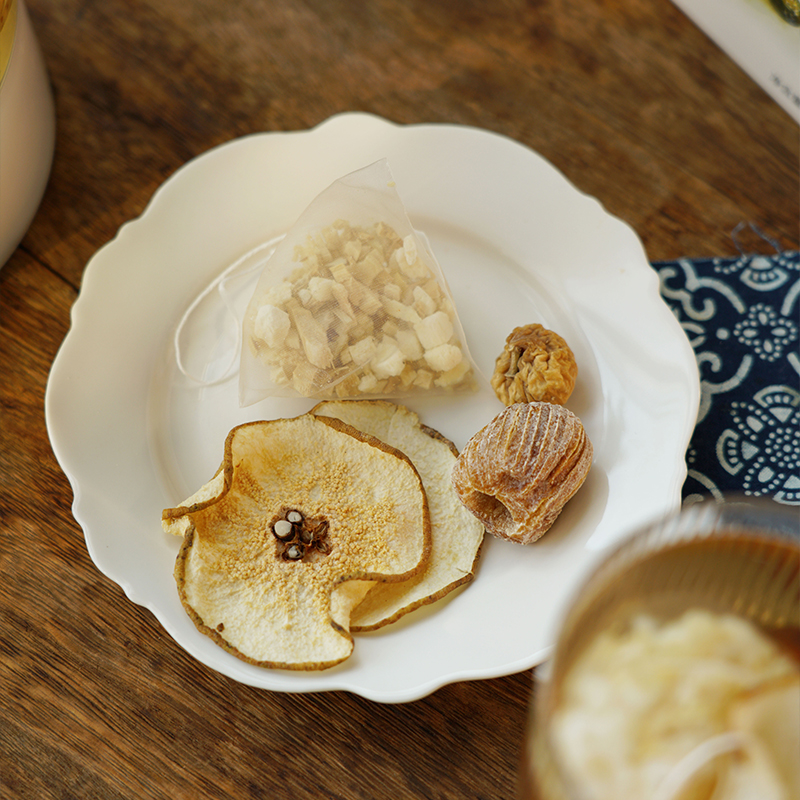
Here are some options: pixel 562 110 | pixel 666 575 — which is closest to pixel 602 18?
pixel 562 110

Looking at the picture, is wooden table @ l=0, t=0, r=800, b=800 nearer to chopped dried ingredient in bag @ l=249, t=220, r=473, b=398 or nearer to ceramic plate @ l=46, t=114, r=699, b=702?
ceramic plate @ l=46, t=114, r=699, b=702

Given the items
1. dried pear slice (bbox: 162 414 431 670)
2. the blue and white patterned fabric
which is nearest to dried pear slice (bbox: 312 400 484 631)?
dried pear slice (bbox: 162 414 431 670)

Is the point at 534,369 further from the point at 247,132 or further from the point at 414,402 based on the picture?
the point at 247,132

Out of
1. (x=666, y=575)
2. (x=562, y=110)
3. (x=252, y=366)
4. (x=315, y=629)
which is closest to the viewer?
(x=666, y=575)

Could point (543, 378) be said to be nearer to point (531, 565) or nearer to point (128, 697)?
point (531, 565)

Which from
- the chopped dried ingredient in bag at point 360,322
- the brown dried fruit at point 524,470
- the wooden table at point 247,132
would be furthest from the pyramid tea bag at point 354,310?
the wooden table at point 247,132

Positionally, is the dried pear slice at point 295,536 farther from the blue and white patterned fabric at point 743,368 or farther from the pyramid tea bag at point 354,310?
the blue and white patterned fabric at point 743,368

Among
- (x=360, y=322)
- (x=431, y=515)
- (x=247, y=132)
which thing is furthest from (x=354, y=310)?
(x=247, y=132)
